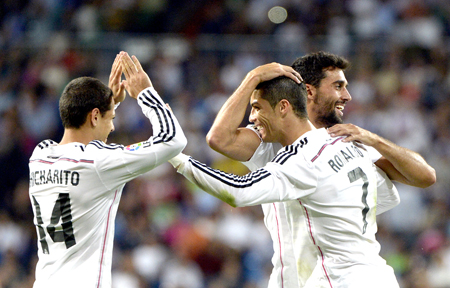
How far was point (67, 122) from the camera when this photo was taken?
363 centimetres

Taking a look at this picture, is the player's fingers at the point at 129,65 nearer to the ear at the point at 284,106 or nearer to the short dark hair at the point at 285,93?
the short dark hair at the point at 285,93

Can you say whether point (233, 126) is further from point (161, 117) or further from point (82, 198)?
point (82, 198)

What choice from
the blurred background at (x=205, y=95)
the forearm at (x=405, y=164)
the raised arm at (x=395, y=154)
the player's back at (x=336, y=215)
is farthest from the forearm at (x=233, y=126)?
the blurred background at (x=205, y=95)

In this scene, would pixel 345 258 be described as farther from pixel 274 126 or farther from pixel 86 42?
pixel 86 42

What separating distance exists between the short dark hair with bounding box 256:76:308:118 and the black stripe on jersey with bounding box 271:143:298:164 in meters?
0.28

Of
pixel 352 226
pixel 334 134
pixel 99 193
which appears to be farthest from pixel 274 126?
pixel 99 193

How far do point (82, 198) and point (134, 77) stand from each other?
2.91 ft

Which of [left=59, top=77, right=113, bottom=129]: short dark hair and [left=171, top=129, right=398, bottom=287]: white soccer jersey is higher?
[left=59, top=77, right=113, bottom=129]: short dark hair

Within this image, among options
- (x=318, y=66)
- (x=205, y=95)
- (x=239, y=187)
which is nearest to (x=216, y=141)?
(x=239, y=187)

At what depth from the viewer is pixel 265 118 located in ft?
12.7

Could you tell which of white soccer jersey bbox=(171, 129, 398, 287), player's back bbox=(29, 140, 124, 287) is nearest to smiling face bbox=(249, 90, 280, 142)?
white soccer jersey bbox=(171, 129, 398, 287)

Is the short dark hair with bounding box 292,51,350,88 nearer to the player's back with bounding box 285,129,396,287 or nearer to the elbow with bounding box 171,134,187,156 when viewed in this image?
the player's back with bounding box 285,129,396,287

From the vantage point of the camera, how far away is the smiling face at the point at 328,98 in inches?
168

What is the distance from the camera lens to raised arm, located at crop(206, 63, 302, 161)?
3.82 metres
